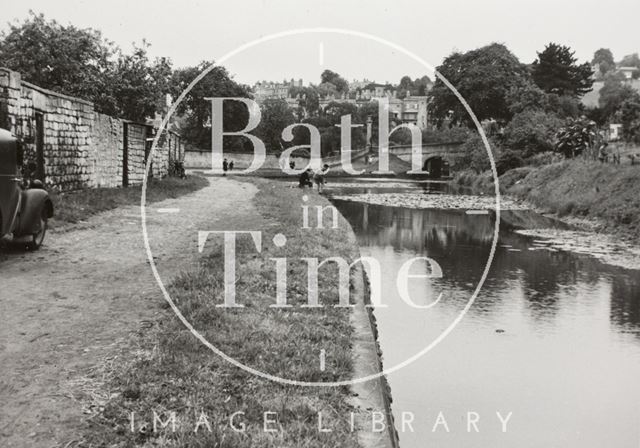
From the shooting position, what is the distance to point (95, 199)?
15250 mm

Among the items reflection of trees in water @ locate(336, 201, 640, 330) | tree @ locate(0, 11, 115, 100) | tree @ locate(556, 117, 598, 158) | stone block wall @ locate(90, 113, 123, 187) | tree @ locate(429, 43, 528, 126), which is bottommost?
reflection of trees in water @ locate(336, 201, 640, 330)

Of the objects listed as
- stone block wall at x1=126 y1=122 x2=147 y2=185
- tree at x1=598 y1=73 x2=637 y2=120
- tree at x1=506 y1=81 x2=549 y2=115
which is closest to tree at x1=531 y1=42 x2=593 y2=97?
tree at x1=598 y1=73 x2=637 y2=120

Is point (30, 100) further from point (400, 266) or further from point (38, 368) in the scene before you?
point (38, 368)

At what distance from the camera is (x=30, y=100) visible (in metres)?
13.3

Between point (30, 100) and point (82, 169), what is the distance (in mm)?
3815

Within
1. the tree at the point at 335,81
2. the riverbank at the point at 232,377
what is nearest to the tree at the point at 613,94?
the riverbank at the point at 232,377

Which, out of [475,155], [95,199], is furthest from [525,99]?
[95,199]

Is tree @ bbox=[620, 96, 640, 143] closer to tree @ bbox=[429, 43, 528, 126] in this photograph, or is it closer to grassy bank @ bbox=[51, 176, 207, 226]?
grassy bank @ bbox=[51, 176, 207, 226]

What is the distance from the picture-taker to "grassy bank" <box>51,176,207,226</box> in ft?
41.1

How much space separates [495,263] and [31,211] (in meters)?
8.81

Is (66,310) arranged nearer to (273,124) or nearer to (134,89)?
(134,89)

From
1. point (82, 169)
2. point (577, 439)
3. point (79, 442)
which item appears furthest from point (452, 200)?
point (79, 442)

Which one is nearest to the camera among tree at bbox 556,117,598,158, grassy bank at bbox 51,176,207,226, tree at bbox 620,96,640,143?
grassy bank at bbox 51,176,207,226

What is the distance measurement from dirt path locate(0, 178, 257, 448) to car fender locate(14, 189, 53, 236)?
1.11ft
